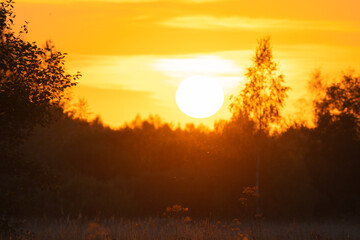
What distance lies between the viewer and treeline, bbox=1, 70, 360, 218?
43406 millimetres

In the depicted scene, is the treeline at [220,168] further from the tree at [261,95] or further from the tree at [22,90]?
the tree at [22,90]

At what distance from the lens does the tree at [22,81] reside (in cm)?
1786

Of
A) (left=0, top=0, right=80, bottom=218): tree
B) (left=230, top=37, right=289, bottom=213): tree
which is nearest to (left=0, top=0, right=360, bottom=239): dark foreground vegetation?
(left=230, top=37, right=289, bottom=213): tree

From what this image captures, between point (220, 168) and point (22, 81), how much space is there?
95.2 feet

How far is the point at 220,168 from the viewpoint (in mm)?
45719

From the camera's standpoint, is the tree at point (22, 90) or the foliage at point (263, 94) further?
the foliage at point (263, 94)

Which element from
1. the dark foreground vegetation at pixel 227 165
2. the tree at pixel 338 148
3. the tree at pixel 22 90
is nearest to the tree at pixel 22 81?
the tree at pixel 22 90

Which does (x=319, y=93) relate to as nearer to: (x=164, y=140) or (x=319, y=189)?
(x=319, y=189)

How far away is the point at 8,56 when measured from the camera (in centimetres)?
1806

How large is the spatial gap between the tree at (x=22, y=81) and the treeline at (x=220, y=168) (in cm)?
2329

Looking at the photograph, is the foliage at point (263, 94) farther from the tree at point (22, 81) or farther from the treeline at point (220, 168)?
the tree at point (22, 81)

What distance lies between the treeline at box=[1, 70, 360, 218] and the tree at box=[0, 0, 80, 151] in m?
23.3

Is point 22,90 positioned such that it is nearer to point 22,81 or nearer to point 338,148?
point 22,81

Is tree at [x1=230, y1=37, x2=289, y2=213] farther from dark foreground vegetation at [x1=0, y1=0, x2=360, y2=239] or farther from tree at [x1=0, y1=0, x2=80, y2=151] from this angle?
tree at [x1=0, y1=0, x2=80, y2=151]
